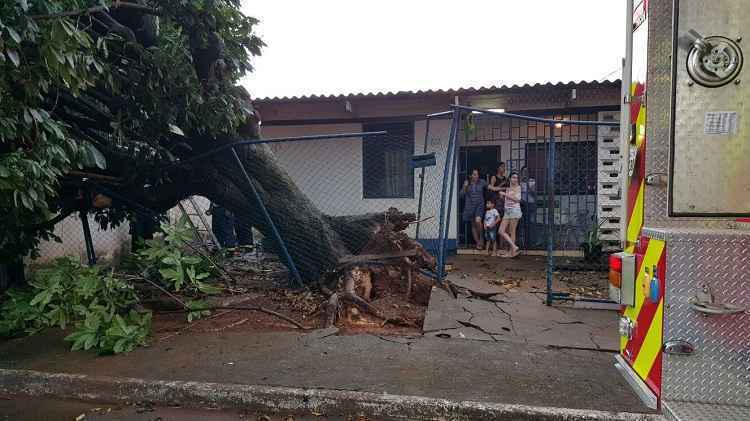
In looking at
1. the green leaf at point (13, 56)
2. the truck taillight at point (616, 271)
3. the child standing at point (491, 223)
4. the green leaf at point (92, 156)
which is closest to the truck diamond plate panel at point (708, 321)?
the truck taillight at point (616, 271)

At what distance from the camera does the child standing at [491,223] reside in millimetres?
8156

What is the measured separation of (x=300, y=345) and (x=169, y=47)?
126 inches

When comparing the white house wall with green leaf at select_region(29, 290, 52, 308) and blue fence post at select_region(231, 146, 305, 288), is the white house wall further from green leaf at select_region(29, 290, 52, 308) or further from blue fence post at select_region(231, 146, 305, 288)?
green leaf at select_region(29, 290, 52, 308)

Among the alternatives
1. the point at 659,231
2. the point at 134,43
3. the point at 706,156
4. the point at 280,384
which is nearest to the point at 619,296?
the point at 659,231

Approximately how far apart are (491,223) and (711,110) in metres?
6.36

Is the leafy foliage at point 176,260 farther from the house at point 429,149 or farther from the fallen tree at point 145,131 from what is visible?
the house at point 429,149

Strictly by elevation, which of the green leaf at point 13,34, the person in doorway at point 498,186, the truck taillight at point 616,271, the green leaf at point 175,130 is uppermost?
the green leaf at point 13,34

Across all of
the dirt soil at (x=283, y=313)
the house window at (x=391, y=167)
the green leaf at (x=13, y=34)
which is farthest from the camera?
the house window at (x=391, y=167)

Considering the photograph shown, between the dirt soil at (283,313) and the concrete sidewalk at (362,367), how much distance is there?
0.95 ft

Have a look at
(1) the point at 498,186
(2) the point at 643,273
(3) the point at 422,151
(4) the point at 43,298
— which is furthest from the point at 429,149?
(2) the point at 643,273

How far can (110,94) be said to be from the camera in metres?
4.70

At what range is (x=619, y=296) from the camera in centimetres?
221

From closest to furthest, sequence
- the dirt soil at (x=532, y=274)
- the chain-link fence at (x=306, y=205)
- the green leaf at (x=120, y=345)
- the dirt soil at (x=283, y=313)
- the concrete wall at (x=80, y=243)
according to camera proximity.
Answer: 1. the green leaf at (x=120, y=345)
2. the dirt soil at (x=283, y=313)
3. the chain-link fence at (x=306, y=205)
4. the dirt soil at (x=532, y=274)
5. the concrete wall at (x=80, y=243)

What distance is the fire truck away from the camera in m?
1.89
